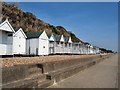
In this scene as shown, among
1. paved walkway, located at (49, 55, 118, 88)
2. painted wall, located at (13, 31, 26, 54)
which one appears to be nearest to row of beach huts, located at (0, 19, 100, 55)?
painted wall, located at (13, 31, 26, 54)

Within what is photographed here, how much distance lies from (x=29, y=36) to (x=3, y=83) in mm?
45980

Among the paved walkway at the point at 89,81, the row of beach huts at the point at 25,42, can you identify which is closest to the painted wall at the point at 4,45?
the row of beach huts at the point at 25,42

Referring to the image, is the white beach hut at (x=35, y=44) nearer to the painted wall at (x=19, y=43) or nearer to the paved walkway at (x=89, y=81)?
the painted wall at (x=19, y=43)

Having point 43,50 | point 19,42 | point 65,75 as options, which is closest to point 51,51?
point 43,50

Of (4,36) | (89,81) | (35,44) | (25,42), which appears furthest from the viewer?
(35,44)

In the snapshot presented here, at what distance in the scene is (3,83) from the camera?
6184mm

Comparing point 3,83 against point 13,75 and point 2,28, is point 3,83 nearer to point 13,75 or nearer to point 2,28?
point 13,75

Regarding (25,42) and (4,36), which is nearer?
(4,36)

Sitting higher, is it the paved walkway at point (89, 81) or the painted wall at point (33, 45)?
the painted wall at point (33, 45)

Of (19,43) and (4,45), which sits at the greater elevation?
(19,43)

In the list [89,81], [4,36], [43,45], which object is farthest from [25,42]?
[89,81]

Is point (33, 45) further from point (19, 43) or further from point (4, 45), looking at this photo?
point (4, 45)

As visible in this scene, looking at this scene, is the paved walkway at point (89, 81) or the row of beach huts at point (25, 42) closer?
the paved walkway at point (89, 81)

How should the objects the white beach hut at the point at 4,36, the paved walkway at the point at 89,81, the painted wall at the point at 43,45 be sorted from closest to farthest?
the paved walkway at the point at 89,81 → the white beach hut at the point at 4,36 → the painted wall at the point at 43,45
